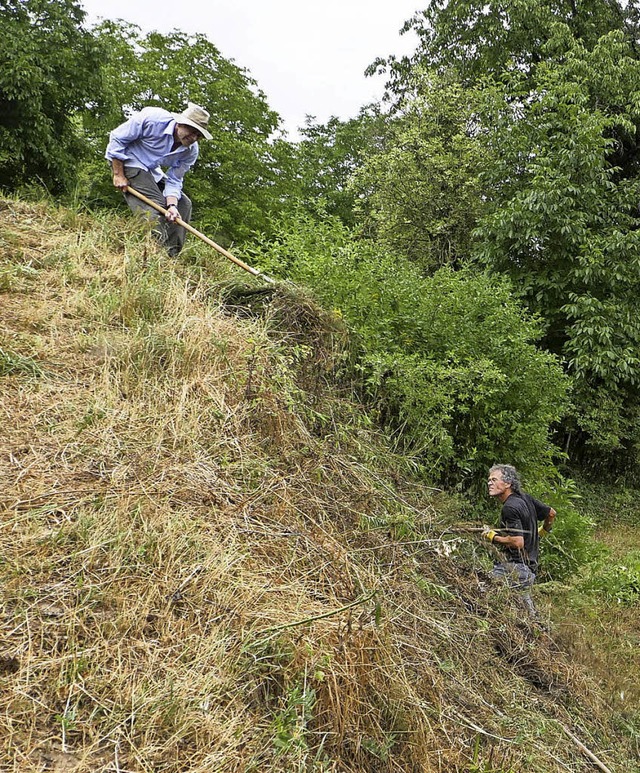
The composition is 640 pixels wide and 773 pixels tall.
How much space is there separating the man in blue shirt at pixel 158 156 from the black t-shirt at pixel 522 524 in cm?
368

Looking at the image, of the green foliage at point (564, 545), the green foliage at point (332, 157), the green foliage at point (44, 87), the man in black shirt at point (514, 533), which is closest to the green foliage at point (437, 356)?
the green foliage at point (564, 545)

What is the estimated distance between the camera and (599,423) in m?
11.3

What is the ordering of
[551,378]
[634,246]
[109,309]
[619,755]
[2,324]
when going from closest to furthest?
[619,755], [2,324], [109,309], [551,378], [634,246]

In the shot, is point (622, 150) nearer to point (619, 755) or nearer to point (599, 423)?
point (599, 423)

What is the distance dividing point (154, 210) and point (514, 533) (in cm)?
422

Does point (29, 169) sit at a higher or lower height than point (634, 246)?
lower

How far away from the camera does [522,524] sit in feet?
16.9

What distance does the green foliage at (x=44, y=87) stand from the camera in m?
10.2

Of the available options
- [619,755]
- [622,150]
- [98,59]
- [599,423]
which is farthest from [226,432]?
[622,150]

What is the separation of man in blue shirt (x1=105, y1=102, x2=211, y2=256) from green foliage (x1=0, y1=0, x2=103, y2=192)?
192 inches

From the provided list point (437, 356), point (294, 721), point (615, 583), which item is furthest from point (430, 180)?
A: point (294, 721)

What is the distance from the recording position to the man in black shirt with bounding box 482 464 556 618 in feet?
16.1

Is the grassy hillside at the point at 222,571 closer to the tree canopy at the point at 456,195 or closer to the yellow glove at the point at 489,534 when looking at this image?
the yellow glove at the point at 489,534

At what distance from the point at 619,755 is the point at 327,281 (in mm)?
4380
